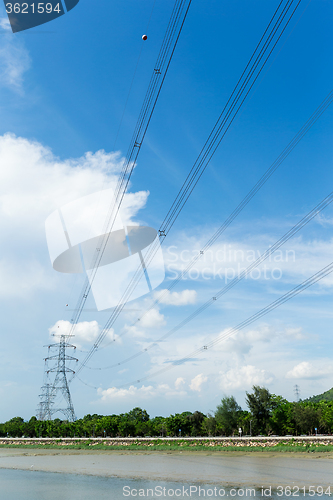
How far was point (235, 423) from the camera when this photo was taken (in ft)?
264

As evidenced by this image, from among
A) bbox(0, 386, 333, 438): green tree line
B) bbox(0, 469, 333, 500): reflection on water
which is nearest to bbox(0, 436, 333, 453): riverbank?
bbox(0, 386, 333, 438): green tree line

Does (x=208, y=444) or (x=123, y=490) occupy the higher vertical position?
(x=123, y=490)

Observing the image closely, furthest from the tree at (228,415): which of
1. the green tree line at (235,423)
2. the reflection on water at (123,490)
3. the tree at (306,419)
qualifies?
the reflection on water at (123,490)

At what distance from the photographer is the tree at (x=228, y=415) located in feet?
265

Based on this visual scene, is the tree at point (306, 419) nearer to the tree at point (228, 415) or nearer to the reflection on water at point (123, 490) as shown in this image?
the tree at point (228, 415)

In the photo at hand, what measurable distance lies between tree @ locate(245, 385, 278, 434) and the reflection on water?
1969 inches

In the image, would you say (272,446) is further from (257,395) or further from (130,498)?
(130,498)

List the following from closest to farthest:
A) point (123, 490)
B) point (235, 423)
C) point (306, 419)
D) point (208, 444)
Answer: point (123, 490) → point (208, 444) → point (306, 419) → point (235, 423)

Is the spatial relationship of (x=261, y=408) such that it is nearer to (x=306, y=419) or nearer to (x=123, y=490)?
(x=306, y=419)

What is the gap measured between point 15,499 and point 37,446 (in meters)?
81.3

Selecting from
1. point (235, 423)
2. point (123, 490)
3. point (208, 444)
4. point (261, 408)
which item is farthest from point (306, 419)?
point (123, 490)

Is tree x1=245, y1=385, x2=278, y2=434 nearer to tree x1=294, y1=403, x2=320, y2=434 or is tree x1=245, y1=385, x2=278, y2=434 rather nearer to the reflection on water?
tree x1=294, y1=403, x2=320, y2=434

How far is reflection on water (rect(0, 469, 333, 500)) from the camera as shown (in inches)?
814

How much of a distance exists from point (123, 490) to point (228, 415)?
6243 cm
